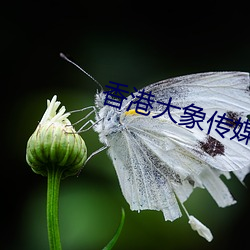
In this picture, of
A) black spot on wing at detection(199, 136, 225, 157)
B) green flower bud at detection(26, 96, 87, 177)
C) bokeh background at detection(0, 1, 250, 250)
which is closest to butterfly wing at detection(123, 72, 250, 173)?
black spot on wing at detection(199, 136, 225, 157)

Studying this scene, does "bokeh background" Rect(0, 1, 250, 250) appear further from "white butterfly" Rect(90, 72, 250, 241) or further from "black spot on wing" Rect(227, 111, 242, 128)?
"black spot on wing" Rect(227, 111, 242, 128)

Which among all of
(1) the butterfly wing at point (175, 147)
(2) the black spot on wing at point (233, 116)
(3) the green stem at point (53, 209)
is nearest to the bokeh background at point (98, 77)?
(1) the butterfly wing at point (175, 147)

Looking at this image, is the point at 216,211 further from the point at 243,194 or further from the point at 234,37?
the point at 234,37

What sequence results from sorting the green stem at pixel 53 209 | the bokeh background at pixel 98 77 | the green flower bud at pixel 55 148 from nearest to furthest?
the green stem at pixel 53 209 < the green flower bud at pixel 55 148 < the bokeh background at pixel 98 77

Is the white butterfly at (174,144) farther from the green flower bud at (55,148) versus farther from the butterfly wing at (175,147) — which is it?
the green flower bud at (55,148)

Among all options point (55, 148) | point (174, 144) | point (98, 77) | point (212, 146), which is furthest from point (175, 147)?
point (98, 77)

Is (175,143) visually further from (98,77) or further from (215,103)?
(98,77)

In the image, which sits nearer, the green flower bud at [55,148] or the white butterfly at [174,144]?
the green flower bud at [55,148]
